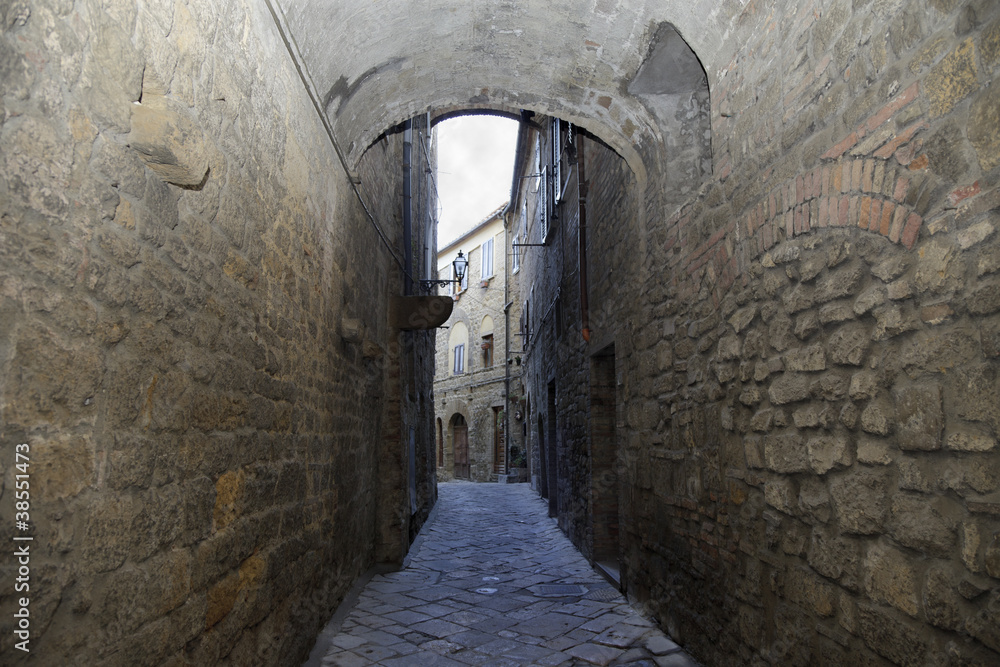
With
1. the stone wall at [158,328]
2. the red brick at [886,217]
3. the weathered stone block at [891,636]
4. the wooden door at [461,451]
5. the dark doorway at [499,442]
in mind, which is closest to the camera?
the stone wall at [158,328]

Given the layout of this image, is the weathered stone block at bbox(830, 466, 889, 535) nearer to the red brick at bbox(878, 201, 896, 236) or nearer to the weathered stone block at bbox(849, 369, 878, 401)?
the weathered stone block at bbox(849, 369, 878, 401)

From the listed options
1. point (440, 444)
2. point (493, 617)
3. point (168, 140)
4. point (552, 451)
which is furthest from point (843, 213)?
point (440, 444)

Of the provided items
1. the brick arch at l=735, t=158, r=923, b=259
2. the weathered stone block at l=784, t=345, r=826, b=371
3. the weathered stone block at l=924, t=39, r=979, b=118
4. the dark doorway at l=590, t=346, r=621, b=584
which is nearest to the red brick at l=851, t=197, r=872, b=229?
the brick arch at l=735, t=158, r=923, b=259

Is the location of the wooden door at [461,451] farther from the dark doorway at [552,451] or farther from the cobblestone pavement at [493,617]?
the cobblestone pavement at [493,617]

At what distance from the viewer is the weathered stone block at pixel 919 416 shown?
1.73m

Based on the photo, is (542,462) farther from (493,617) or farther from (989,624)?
(989,624)

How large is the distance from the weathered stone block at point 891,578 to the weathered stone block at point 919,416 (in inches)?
13.7

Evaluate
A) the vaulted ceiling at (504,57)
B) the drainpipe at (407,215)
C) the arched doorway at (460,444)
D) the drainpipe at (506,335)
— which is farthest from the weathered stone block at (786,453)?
the arched doorway at (460,444)

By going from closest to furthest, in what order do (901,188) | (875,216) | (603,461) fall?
(901,188)
(875,216)
(603,461)

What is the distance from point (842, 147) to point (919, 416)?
0.97m

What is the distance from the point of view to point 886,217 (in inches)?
76.2

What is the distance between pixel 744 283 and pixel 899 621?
1.52 m

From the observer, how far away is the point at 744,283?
2.91 meters

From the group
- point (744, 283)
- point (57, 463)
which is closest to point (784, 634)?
point (744, 283)
